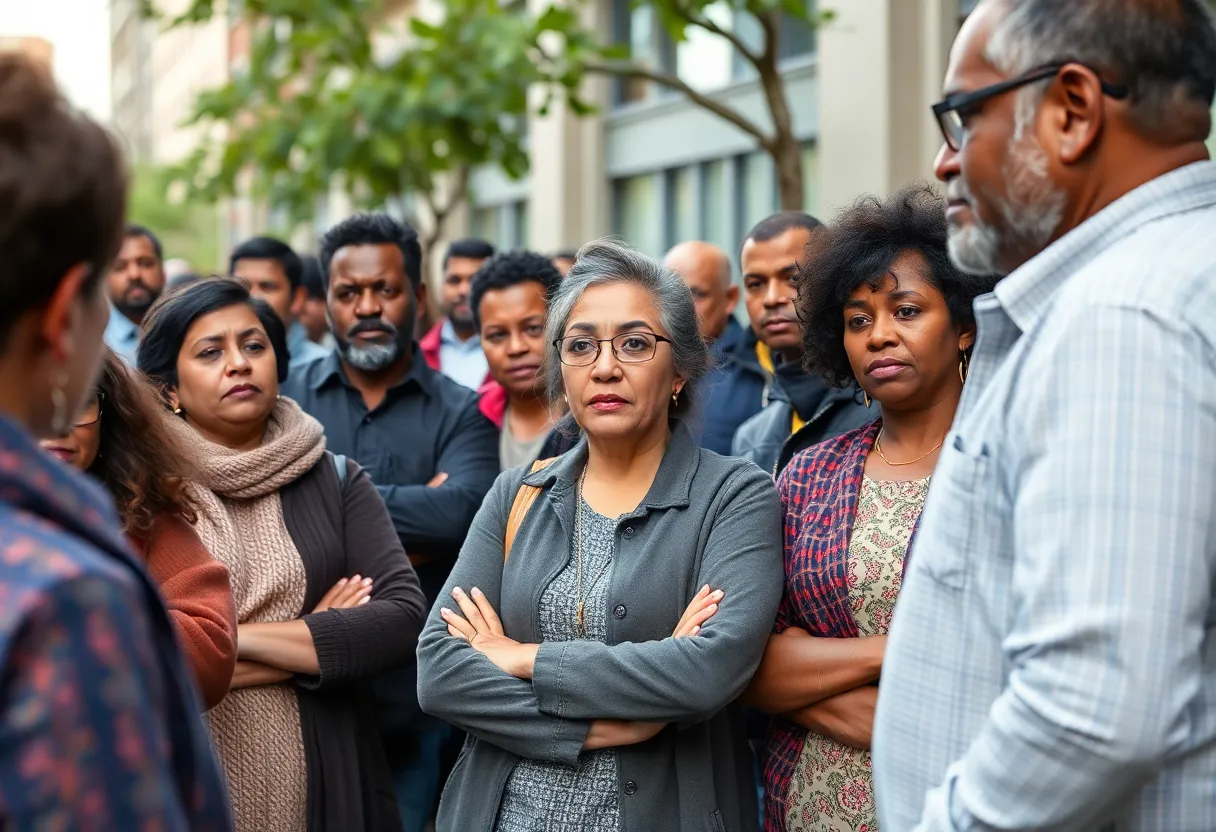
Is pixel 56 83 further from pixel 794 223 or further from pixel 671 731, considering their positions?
pixel 794 223

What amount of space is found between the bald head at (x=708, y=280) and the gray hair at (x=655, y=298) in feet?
8.08

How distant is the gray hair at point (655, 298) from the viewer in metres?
3.64

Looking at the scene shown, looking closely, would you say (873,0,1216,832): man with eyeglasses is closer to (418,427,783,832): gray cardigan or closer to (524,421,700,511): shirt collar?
(418,427,783,832): gray cardigan

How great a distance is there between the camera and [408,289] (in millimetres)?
5531

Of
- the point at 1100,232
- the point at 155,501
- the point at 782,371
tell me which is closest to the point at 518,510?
the point at 155,501

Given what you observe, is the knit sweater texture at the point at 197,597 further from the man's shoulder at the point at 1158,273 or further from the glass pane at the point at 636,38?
the glass pane at the point at 636,38

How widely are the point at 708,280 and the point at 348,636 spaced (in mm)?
3168

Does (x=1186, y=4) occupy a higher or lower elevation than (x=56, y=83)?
higher

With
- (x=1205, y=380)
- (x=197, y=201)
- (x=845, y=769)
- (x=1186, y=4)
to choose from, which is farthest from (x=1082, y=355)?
(x=197, y=201)

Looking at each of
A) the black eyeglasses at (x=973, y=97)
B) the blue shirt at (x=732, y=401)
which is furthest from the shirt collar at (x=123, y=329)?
the black eyeglasses at (x=973, y=97)

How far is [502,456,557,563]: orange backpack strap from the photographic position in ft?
11.5

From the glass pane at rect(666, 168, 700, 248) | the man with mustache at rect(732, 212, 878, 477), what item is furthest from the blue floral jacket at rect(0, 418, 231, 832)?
the glass pane at rect(666, 168, 700, 248)

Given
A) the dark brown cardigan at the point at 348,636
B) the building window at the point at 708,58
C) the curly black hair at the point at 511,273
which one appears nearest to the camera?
the dark brown cardigan at the point at 348,636

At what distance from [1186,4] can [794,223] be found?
3.50 meters
